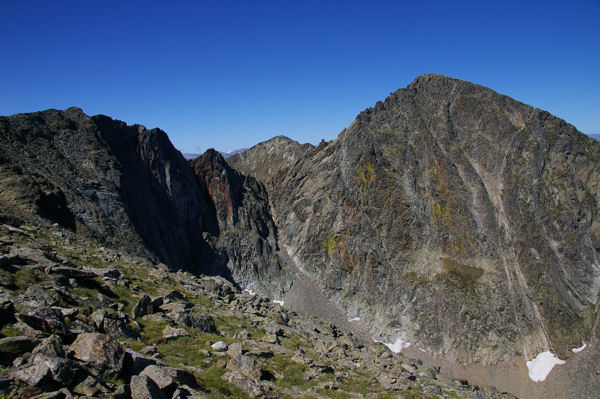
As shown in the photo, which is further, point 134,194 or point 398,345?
point 398,345

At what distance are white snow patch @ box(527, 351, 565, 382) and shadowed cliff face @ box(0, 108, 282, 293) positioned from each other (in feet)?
226

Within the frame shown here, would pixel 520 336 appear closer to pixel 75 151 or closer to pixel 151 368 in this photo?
pixel 151 368

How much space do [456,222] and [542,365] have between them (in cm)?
4028

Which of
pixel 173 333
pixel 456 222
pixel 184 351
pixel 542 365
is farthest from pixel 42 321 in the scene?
pixel 456 222

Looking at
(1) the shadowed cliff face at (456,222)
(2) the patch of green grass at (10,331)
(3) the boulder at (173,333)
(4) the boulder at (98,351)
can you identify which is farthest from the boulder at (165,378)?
(1) the shadowed cliff face at (456,222)

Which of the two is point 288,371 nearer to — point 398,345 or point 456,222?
point 398,345

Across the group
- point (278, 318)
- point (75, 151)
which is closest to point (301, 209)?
point (75, 151)

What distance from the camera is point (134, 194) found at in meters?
78.0

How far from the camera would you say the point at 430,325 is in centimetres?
8806

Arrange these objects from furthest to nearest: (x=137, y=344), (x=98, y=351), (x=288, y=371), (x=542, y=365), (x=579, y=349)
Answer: (x=579, y=349)
(x=542, y=365)
(x=288, y=371)
(x=137, y=344)
(x=98, y=351)

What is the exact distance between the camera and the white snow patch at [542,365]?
76.4m

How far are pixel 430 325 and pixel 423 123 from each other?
65.7 meters

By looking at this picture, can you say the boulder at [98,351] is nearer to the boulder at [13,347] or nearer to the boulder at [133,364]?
the boulder at [133,364]

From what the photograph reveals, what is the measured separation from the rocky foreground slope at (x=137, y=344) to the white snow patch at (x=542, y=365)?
6156cm
